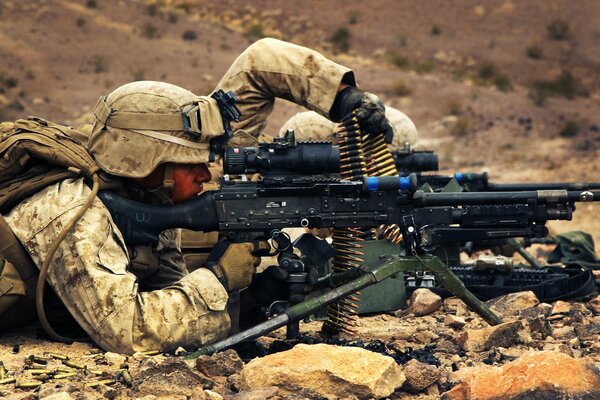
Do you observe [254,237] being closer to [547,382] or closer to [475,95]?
[547,382]

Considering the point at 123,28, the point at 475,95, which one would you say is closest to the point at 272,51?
the point at 475,95

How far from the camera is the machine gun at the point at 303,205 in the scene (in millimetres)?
6000

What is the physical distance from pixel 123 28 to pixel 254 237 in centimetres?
3168

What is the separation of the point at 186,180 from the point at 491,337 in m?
1.97

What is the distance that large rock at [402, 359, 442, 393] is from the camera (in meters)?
5.31

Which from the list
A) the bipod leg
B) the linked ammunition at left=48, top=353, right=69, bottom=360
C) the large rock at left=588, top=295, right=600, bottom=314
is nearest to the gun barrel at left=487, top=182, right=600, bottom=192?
the large rock at left=588, top=295, right=600, bottom=314

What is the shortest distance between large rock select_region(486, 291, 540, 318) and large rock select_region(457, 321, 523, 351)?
1.10 meters

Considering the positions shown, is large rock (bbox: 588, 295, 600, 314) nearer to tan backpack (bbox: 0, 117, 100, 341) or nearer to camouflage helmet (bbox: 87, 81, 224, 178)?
camouflage helmet (bbox: 87, 81, 224, 178)

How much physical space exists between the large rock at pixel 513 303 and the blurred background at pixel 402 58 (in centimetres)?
1426

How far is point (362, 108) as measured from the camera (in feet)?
25.6

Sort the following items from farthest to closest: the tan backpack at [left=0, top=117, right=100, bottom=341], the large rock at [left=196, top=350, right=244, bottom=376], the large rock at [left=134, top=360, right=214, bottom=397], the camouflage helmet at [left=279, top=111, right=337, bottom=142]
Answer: the camouflage helmet at [left=279, top=111, right=337, bottom=142] < the tan backpack at [left=0, top=117, right=100, bottom=341] < the large rock at [left=196, top=350, right=244, bottom=376] < the large rock at [left=134, top=360, right=214, bottom=397]

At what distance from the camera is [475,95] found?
104 ft

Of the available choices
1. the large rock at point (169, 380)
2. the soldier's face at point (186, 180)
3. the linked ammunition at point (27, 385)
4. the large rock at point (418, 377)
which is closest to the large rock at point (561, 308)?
the large rock at point (418, 377)

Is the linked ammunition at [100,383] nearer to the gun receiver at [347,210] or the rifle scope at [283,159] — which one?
the gun receiver at [347,210]
